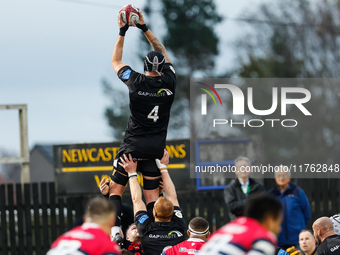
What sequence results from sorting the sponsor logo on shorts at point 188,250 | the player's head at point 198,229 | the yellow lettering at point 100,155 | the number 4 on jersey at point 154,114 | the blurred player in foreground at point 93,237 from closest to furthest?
the blurred player in foreground at point 93,237 < the sponsor logo on shorts at point 188,250 < the player's head at point 198,229 < the number 4 on jersey at point 154,114 < the yellow lettering at point 100,155

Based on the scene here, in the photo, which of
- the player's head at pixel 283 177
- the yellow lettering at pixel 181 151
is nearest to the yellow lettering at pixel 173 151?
the yellow lettering at pixel 181 151

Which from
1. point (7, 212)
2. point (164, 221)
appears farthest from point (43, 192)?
point (164, 221)

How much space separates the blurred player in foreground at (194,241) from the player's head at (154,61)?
1.96m

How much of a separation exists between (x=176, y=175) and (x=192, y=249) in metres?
6.21

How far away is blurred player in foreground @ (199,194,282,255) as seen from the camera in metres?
3.52

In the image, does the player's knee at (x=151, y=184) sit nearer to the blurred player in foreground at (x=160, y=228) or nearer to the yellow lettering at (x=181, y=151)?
the blurred player in foreground at (x=160, y=228)

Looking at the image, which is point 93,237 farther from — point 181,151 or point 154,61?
point 181,151

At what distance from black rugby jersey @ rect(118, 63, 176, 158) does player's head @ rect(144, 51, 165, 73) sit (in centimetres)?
11

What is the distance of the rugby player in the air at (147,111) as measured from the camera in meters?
5.89

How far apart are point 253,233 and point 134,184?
263cm

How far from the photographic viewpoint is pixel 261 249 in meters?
3.46

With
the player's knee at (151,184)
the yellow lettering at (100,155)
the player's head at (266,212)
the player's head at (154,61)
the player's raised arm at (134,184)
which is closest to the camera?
the player's head at (266,212)

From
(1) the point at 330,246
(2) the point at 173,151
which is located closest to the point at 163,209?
(1) the point at 330,246

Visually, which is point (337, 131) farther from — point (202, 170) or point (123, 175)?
point (123, 175)
